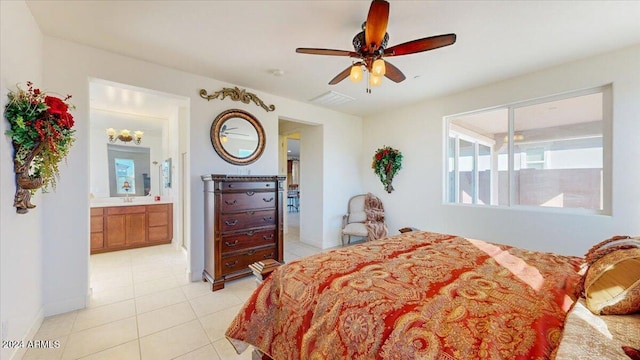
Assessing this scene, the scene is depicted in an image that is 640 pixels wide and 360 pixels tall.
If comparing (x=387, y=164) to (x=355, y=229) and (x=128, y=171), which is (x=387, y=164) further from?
(x=128, y=171)

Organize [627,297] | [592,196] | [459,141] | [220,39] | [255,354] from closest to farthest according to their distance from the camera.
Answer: [627,297] → [255,354] → [220,39] → [592,196] → [459,141]

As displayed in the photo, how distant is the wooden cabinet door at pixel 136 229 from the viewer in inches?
175

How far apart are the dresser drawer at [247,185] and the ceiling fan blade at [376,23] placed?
206 centimetres

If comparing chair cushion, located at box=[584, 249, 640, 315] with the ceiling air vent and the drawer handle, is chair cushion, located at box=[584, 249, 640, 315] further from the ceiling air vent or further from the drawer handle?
the ceiling air vent

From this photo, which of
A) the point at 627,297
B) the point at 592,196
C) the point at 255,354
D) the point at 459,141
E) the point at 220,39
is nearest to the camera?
the point at 627,297

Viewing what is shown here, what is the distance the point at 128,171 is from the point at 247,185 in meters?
3.50

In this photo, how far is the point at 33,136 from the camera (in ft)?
5.56

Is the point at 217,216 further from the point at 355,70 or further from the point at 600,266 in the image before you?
the point at 600,266

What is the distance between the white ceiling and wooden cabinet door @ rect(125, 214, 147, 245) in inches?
119

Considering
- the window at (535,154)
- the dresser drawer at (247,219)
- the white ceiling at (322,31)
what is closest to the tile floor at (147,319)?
the dresser drawer at (247,219)

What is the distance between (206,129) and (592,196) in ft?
15.3

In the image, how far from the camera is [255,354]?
1.53 meters

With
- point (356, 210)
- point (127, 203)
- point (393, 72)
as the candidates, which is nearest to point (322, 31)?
point (393, 72)

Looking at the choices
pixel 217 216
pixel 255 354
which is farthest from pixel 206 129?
pixel 255 354
